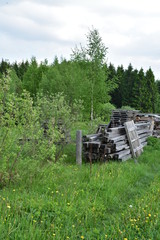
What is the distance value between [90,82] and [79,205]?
1496cm

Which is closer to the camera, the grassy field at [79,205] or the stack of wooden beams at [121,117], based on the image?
the grassy field at [79,205]

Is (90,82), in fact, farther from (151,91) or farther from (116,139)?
(151,91)

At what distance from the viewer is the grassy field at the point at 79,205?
13.0 ft

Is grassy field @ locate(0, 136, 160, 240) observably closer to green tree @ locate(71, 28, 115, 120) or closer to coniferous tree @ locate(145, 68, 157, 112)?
green tree @ locate(71, 28, 115, 120)

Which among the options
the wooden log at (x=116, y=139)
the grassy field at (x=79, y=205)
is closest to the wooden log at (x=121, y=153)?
the wooden log at (x=116, y=139)

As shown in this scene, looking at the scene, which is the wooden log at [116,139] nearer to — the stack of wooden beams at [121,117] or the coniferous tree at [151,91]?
the stack of wooden beams at [121,117]

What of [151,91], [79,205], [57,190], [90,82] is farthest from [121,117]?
[151,91]

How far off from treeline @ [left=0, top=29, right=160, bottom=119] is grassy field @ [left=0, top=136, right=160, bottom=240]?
2484mm

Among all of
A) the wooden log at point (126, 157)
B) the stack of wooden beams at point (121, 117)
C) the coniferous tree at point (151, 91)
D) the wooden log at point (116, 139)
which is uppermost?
the coniferous tree at point (151, 91)

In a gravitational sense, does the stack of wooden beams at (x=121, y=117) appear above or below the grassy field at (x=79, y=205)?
above

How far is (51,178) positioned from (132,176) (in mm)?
2274

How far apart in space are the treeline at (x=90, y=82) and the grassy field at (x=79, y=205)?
2484 millimetres

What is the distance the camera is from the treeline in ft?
63.4

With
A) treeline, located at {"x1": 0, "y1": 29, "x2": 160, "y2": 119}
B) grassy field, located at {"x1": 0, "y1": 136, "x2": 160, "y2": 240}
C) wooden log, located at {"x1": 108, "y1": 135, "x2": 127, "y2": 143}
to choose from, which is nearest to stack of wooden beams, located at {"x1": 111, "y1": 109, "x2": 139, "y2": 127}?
treeline, located at {"x1": 0, "y1": 29, "x2": 160, "y2": 119}
